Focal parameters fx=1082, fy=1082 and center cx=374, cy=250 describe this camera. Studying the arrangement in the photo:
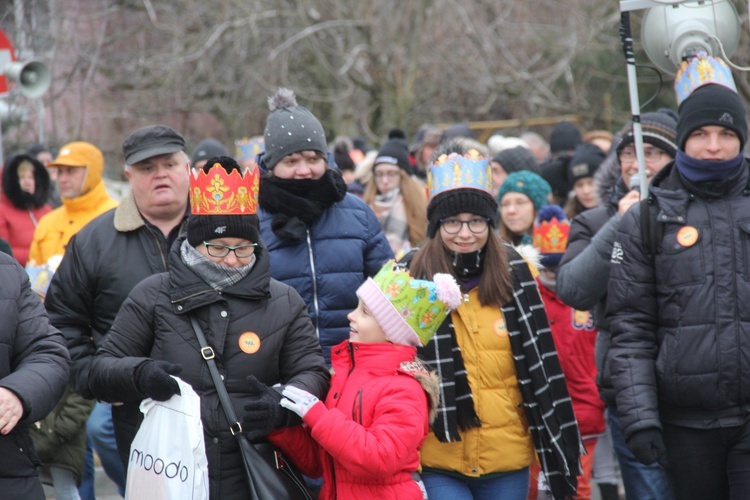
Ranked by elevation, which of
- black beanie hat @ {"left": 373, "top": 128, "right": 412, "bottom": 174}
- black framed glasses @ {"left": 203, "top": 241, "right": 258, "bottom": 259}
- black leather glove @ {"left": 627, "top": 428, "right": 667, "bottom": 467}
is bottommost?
black leather glove @ {"left": 627, "top": 428, "right": 667, "bottom": 467}

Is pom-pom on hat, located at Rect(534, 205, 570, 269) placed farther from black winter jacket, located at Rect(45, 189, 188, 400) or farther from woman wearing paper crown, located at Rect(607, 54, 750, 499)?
black winter jacket, located at Rect(45, 189, 188, 400)

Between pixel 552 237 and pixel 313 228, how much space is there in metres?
1.94

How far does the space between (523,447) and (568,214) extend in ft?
12.1

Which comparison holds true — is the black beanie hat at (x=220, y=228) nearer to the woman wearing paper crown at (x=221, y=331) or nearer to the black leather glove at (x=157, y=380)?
the woman wearing paper crown at (x=221, y=331)

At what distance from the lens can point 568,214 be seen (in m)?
8.30

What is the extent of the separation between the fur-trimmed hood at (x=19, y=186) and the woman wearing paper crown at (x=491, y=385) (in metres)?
5.39

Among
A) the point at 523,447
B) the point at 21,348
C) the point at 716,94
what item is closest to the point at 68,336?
the point at 21,348

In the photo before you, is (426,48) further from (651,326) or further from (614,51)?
(651,326)

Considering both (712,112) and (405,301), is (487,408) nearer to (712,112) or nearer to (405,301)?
(405,301)

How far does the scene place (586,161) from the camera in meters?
8.46

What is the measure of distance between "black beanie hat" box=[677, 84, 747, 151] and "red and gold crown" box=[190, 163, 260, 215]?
6.27 ft

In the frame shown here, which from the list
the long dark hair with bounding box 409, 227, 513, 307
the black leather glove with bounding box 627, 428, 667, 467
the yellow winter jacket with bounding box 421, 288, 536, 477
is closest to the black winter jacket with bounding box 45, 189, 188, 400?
the long dark hair with bounding box 409, 227, 513, 307

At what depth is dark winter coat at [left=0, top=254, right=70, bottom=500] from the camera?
3930mm

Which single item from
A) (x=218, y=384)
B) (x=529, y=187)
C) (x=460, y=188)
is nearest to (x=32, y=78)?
(x=529, y=187)
